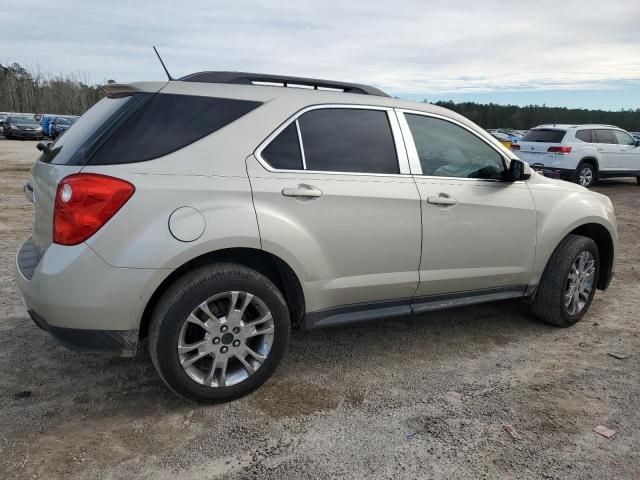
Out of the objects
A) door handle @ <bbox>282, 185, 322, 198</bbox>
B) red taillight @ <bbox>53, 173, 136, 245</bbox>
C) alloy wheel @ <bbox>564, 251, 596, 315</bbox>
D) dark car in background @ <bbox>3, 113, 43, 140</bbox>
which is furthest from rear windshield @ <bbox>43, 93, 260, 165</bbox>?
dark car in background @ <bbox>3, 113, 43, 140</bbox>

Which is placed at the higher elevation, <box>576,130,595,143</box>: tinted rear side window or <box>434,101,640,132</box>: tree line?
<box>434,101,640,132</box>: tree line

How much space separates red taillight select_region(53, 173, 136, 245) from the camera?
2.59 meters

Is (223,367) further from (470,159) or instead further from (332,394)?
(470,159)

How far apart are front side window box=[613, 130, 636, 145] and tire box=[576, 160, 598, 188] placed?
146 centimetres

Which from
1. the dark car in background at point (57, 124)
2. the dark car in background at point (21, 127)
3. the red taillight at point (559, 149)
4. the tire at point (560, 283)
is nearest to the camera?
the tire at point (560, 283)

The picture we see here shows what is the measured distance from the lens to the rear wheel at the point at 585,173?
13.7 metres

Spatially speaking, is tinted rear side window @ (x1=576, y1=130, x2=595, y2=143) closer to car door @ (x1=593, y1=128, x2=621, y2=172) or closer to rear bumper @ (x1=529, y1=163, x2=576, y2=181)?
car door @ (x1=593, y1=128, x2=621, y2=172)

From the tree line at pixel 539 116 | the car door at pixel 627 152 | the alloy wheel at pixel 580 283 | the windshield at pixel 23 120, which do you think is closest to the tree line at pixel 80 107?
the tree line at pixel 539 116

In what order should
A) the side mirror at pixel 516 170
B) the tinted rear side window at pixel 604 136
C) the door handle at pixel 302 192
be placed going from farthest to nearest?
the tinted rear side window at pixel 604 136
the side mirror at pixel 516 170
the door handle at pixel 302 192

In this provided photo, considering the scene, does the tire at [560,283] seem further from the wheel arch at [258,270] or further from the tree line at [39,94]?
Answer: the tree line at [39,94]

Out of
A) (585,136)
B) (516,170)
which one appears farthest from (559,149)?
(516,170)

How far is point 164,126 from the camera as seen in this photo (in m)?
2.83

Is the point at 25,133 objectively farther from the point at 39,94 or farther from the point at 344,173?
the point at 39,94

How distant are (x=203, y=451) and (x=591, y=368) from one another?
8.62 feet
